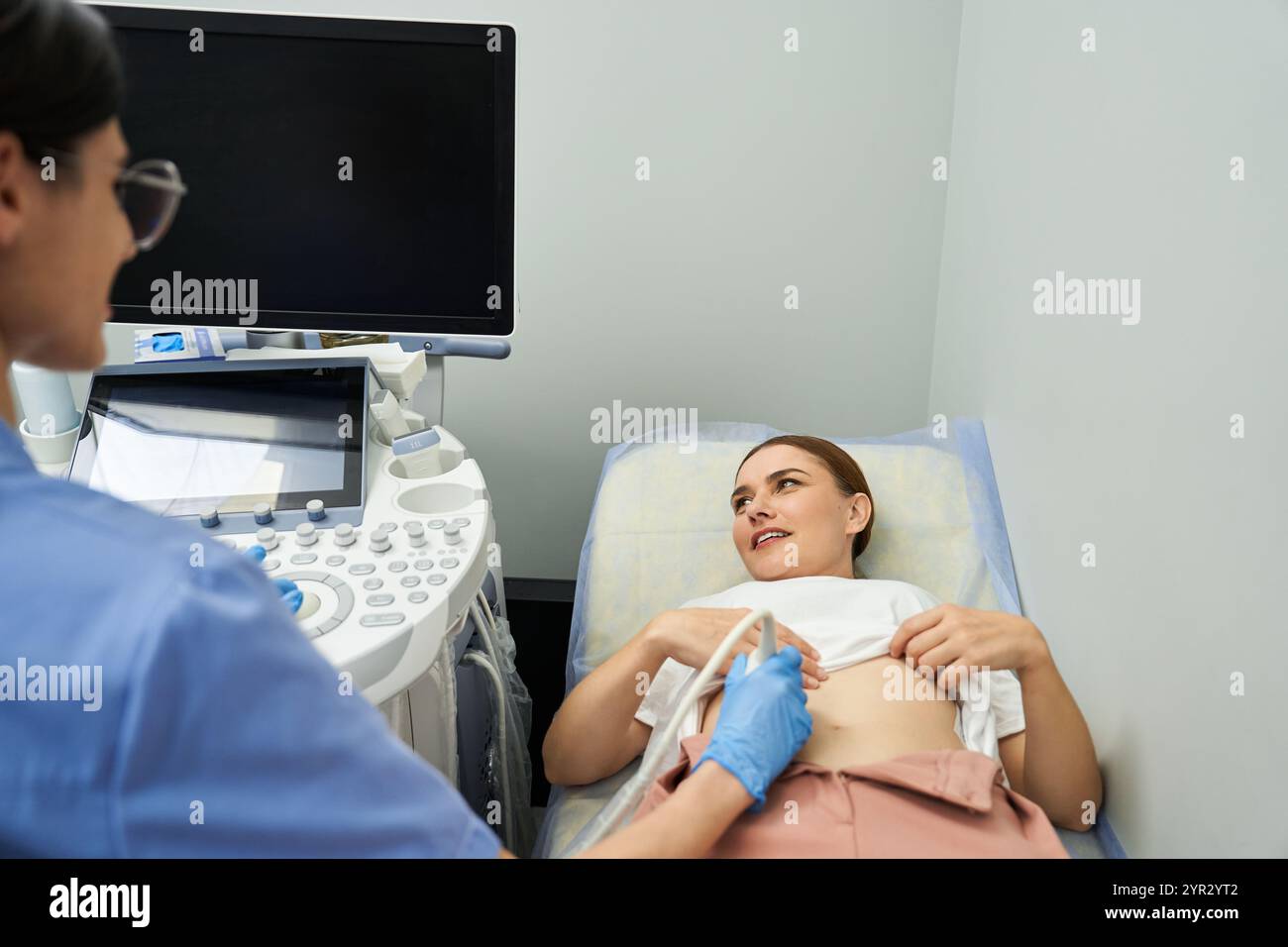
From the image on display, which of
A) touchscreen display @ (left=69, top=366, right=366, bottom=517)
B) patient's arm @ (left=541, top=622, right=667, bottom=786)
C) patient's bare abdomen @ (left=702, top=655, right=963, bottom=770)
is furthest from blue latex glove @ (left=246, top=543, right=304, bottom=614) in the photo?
patient's bare abdomen @ (left=702, top=655, right=963, bottom=770)

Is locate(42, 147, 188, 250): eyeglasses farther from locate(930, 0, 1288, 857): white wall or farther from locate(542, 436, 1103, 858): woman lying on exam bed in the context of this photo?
locate(930, 0, 1288, 857): white wall

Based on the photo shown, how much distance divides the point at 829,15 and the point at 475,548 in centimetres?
125

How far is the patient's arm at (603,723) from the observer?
127 centimetres

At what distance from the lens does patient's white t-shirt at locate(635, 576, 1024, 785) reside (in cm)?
125

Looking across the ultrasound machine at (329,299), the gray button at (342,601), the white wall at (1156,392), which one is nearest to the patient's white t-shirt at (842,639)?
the white wall at (1156,392)

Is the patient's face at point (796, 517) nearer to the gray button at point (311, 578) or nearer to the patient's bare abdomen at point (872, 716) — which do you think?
the patient's bare abdomen at point (872, 716)

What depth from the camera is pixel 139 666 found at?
1.68 feet

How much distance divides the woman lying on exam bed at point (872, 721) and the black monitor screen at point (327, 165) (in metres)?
0.54

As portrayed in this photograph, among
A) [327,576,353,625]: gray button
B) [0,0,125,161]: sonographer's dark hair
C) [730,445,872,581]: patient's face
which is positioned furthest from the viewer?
[730,445,872,581]: patient's face

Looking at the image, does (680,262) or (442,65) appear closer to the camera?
(442,65)

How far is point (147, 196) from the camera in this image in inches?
26.1

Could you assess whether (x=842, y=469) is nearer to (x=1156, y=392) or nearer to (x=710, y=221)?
(x=1156, y=392)
